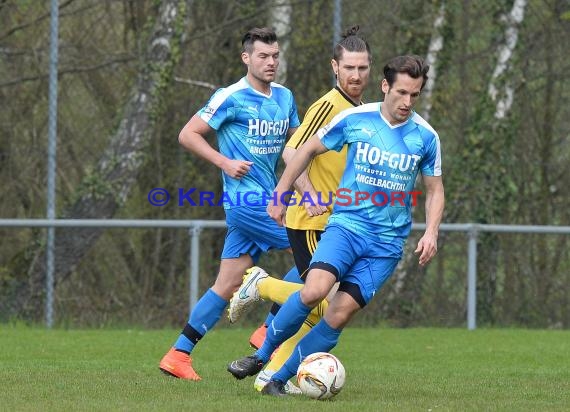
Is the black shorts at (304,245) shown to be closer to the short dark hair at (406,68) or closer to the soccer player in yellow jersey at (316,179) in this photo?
the soccer player in yellow jersey at (316,179)

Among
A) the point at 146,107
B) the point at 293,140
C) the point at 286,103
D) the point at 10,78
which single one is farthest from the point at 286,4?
the point at 293,140

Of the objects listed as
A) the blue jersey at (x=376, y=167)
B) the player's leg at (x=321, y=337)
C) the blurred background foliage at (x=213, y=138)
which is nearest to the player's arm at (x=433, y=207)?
the blue jersey at (x=376, y=167)

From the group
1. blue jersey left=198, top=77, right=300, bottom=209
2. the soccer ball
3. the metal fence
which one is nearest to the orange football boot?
blue jersey left=198, top=77, right=300, bottom=209

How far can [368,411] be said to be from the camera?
6230mm

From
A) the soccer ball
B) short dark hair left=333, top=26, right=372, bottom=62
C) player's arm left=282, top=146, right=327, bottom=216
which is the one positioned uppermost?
short dark hair left=333, top=26, right=372, bottom=62

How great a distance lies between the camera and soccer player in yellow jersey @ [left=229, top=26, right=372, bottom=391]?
721cm

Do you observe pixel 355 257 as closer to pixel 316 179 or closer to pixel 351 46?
pixel 316 179

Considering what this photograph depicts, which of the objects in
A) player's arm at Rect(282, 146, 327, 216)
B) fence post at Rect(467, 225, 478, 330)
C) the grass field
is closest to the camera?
the grass field

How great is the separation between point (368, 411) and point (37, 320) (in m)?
6.07

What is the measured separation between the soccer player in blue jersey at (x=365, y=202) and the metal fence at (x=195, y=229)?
15.4 ft

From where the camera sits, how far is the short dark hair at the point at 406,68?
6.72m

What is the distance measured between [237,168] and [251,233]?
20.6 inches

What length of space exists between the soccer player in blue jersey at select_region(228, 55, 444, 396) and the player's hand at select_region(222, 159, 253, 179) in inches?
28.0

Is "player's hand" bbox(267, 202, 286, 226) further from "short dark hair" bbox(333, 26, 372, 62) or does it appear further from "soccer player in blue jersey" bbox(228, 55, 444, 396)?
"short dark hair" bbox(333, 26, 372, 62)
